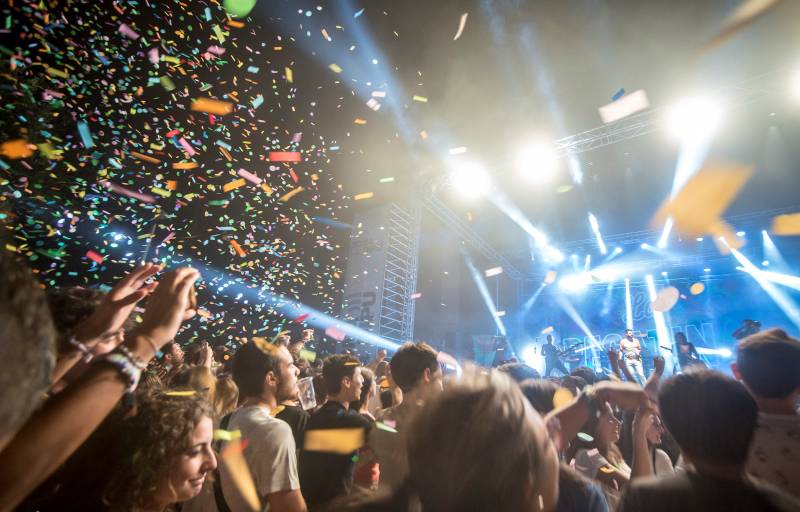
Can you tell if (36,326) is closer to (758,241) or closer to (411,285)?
(411,285)

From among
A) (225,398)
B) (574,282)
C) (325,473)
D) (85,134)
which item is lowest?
(325,473)

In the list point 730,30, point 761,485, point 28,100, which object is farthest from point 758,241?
point 28,100

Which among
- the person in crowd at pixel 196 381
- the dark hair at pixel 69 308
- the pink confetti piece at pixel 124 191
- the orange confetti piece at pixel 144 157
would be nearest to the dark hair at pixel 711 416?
→ the dark hair at pixel 69 308

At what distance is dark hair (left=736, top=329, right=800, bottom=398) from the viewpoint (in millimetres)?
1891

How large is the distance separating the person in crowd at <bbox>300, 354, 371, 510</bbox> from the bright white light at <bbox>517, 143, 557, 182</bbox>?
7796mm

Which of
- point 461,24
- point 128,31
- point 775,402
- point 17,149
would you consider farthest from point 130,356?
point 17,149

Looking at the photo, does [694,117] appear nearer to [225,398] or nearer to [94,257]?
[225,398]

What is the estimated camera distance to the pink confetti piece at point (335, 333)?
8945mm

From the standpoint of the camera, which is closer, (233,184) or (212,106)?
(212,106)

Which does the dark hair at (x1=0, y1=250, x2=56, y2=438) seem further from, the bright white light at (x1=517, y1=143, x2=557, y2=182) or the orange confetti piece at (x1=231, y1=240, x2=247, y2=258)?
the bright white light at (x1=517, y1=143, x2=557, y2=182)

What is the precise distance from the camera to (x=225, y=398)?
3078mm

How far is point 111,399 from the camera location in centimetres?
77

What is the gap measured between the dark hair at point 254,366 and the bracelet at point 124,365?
1572mm

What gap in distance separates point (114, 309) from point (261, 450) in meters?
1.12
